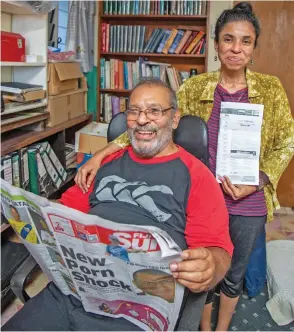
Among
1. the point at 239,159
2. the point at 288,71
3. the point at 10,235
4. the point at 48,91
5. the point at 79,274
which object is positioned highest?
the point at 288,71

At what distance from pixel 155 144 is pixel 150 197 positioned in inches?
7.4

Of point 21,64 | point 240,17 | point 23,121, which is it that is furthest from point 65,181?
point 240,17

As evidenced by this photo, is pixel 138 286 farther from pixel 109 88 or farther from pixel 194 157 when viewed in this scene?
pixel 109 88

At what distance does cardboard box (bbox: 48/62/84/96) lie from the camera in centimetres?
241

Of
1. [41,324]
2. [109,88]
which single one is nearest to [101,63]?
[109,88]

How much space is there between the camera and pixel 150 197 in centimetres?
125

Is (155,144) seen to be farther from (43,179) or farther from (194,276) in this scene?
(43,179)

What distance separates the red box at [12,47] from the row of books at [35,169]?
1.66ft

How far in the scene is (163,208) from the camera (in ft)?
4.04

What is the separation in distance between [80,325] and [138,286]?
0.36 m

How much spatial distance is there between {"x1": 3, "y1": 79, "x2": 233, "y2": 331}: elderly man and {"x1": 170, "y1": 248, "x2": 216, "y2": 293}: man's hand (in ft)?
0.47

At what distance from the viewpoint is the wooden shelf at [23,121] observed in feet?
6.50

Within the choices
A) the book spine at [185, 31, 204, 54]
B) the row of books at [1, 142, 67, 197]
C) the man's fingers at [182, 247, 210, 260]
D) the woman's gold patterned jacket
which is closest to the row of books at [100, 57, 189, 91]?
the book spine at [185, 31, 204, 54]

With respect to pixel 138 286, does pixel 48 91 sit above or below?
above
